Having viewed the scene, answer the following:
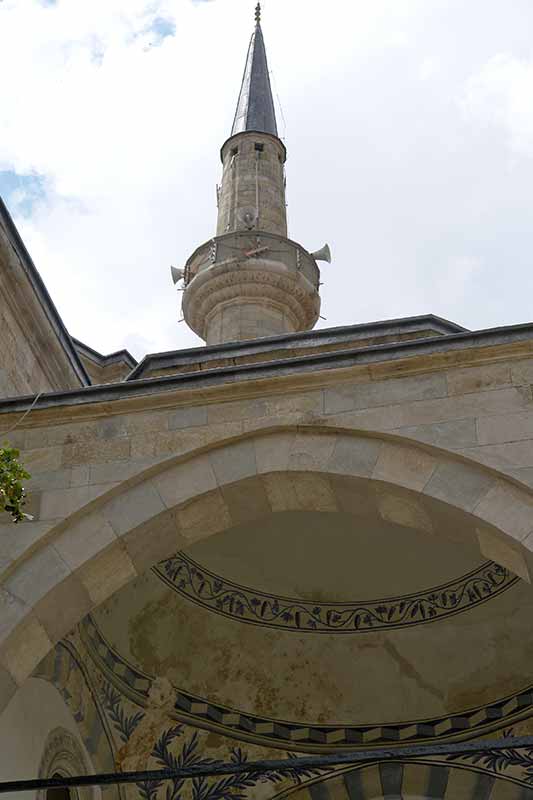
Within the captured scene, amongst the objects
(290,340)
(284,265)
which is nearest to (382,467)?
(290,340)

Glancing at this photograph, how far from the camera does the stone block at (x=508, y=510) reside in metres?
4.75

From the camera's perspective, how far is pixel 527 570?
192 inches

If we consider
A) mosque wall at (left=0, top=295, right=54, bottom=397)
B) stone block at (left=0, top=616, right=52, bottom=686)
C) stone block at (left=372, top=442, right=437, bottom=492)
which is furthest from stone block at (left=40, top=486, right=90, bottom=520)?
mosque wall at (left=0, top=295, right=54, bottom=397)

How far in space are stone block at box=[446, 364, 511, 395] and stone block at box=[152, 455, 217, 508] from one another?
1.17 m

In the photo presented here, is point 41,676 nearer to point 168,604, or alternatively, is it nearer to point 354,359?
point 168,604

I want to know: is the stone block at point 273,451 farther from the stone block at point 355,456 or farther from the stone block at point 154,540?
the stone block at point 154,540

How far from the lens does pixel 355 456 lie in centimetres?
517

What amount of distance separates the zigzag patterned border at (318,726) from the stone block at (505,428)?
126 inches

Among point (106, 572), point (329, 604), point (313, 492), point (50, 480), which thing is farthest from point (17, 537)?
point (329, 604)

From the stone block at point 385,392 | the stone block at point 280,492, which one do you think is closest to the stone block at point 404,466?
the stone block at point 385,392

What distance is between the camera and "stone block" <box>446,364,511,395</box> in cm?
516

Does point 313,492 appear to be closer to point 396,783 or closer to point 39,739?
point 39,739

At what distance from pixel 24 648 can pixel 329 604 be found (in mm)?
3424

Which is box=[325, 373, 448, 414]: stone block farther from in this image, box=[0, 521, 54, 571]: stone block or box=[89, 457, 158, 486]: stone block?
box=[0, 521, 54, 571]: stone block
